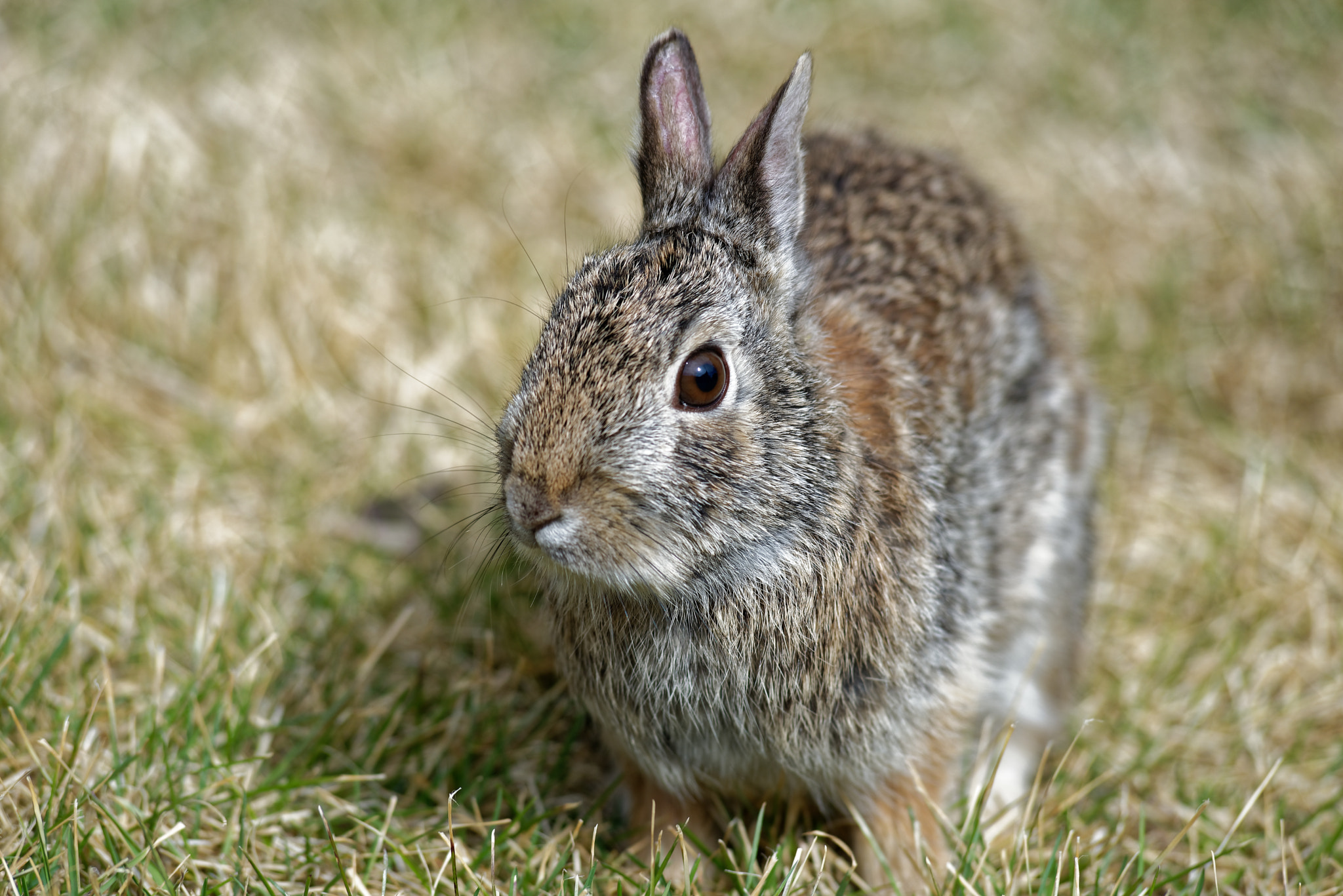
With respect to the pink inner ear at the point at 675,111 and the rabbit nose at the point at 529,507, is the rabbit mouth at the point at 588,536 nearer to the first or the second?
the rabbit nose at the point at 529,507

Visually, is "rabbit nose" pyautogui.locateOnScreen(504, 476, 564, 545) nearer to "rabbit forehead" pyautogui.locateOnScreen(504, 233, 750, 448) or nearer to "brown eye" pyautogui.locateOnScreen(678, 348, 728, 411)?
"rabbit forehead" pyautogui.locateOnScreen(504, 233, 750, 448)

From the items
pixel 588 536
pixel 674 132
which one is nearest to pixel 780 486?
pixel 588 536

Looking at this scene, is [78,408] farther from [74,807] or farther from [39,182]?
[74,807]

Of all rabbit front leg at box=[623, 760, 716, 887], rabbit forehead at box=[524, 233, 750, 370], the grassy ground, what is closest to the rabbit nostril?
rabbit forehead at box=[524, 233, 750, 370]

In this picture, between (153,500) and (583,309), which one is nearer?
(583,309)

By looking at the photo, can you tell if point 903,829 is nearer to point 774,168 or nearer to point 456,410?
point 774,168

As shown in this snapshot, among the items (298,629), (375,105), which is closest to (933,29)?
(375,105)

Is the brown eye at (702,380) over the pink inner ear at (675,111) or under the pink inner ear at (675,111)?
under

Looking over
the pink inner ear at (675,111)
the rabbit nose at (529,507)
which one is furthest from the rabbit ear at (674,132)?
the rabbit nose at (529,507)
